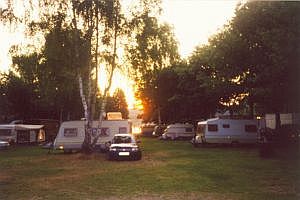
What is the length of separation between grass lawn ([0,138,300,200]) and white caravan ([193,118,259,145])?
12.8m

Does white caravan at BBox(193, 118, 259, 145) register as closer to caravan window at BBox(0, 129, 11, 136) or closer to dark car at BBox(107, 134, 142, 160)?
dark car at BBox(107, 134, 142, 160)

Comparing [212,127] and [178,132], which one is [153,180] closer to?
[212,127]

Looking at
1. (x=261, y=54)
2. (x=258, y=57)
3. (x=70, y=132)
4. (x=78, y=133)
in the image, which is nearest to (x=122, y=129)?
(x=78, y=133)

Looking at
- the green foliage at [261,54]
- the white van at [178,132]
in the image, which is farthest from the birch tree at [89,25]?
the white van at [178,132]

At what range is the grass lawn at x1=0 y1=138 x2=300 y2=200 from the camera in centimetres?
1308

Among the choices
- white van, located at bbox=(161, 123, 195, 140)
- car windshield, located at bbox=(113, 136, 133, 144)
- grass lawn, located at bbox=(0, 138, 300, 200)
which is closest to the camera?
grass lawn, located at bbox=(0, 138, 300, 200)

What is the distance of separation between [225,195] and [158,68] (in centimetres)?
1708

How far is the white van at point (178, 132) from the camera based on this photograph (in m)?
50.7

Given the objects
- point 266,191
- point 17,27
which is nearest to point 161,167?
point 266,191

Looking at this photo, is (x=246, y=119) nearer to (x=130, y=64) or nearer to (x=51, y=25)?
(x=130, y=64)

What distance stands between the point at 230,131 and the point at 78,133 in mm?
13075

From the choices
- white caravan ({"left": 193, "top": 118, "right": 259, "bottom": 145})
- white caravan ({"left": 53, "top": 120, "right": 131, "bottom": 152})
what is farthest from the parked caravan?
white caravan ({"left": 193, "top": 118, "right": 259, "bottom": 145})

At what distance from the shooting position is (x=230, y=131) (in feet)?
121

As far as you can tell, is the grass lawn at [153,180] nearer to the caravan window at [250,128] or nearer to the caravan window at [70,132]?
the caravan window at [70,132]
